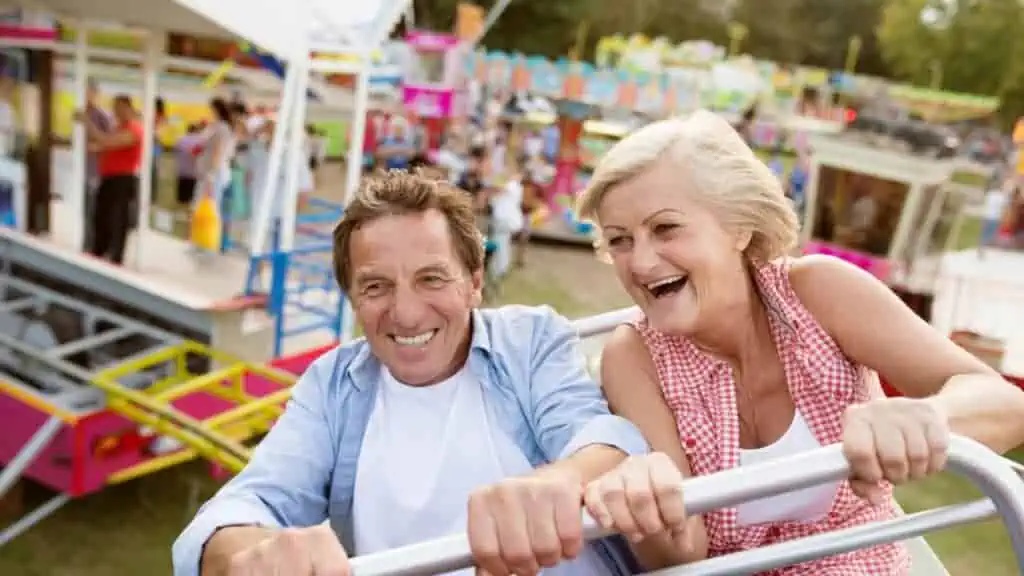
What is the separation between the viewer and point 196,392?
4.84m

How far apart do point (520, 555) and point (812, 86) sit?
31812 mm

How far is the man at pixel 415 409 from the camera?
1425 millimetres

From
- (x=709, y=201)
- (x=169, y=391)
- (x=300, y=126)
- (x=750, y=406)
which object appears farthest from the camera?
(x=300, y=126)

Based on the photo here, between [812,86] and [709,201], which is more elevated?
[812,86]

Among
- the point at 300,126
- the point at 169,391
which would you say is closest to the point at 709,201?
the point at 169,391

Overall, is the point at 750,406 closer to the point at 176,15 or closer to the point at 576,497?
the point at 576,497

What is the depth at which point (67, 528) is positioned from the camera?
14.9 feet

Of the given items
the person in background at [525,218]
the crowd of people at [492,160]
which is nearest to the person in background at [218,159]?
the crowd of people at [492,160]

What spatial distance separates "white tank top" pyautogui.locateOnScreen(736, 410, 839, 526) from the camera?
146 centimetres

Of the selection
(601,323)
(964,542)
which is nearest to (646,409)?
(601,323)

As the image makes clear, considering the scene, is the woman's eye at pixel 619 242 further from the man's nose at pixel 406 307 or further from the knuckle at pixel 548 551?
the knuckle at pixel 548 551

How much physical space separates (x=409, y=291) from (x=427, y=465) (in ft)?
0.83

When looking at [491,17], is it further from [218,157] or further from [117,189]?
[117,189]

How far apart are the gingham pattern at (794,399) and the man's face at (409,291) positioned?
334 mm
